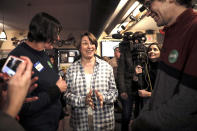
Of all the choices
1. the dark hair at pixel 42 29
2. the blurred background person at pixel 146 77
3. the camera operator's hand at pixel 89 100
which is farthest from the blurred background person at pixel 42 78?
the blurred background person at pixel 146 77

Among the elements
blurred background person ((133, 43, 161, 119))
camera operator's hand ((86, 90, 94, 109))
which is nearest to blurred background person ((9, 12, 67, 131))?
camera operator's hand ((86, 90, 94, 109))

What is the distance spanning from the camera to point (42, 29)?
1120 millimetres

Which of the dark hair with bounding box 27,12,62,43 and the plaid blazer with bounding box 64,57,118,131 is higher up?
the dark hair with bounding box 27,12,62,43

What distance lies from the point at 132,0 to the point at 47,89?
3310 millimetres

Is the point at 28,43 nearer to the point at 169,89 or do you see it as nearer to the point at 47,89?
the point at 47,89

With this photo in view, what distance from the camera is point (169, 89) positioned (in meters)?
0.75

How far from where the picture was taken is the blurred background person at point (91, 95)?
151 cm

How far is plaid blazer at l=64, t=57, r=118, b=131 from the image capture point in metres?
1.51

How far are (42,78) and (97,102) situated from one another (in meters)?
0.67

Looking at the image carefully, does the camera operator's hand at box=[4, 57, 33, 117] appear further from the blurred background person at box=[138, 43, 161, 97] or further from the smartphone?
the blurred background person at box=[138, 43, 161, 97]

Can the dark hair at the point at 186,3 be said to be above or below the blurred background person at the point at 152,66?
above

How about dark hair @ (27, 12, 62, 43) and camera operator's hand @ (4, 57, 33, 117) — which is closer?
camera operator's hand @ (4, 57, 33, 117)

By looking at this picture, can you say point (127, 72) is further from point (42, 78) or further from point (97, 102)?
point (42, 78)

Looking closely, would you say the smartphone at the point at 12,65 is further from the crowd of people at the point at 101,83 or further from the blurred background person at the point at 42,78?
the blurred background person at the point at 42,78
